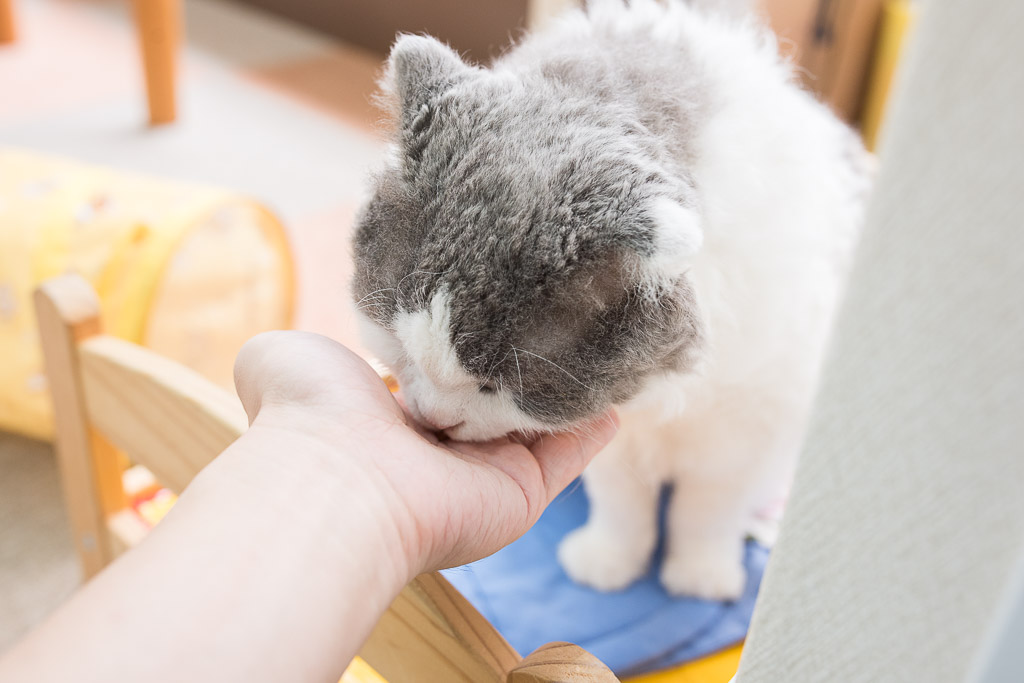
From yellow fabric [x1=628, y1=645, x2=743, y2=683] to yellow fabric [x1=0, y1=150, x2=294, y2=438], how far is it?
927 mm

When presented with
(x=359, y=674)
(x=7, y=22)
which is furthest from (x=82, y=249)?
(x=7, y=22)

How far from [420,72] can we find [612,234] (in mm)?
229

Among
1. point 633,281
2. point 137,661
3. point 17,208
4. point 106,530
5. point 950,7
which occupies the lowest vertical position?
point 106,530

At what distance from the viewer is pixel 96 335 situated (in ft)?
2.92

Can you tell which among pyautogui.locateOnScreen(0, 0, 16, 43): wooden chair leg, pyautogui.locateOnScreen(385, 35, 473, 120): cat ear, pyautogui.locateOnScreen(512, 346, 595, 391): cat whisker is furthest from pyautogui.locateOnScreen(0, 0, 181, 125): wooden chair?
pyautogui.locateOnScreen(512, 346, 595, 391): cat whisker

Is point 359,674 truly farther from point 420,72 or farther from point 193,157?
point 193,157

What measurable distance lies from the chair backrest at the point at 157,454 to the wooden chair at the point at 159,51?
1606 millimetres

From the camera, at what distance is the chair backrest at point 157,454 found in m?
0.54

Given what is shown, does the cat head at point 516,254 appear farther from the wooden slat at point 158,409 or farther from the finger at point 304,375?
the wooden slat at point 158,409

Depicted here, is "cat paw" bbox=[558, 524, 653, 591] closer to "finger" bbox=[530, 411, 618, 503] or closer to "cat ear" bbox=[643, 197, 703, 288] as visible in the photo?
"finger" bbox=[530, 411, 618, 503]

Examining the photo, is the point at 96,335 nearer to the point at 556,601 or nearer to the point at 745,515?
the point at 556,601

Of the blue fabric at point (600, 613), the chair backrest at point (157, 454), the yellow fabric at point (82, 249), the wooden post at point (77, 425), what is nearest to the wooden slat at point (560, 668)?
the chair backrest at point (157, 454)

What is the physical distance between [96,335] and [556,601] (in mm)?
623

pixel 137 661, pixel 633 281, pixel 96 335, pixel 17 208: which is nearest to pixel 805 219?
pixel 633 281
